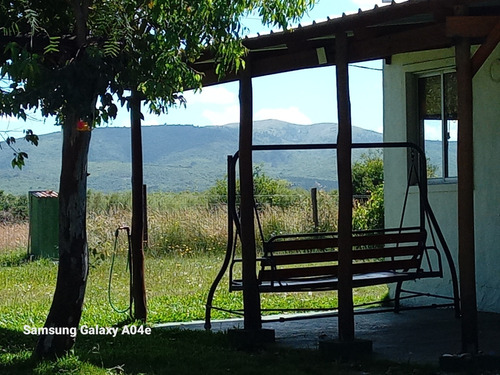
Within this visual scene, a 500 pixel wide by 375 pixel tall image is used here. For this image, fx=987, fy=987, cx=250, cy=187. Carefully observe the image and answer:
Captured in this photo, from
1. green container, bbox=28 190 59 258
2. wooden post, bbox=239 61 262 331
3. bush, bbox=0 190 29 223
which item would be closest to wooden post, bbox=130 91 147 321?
wooden post, bbox=239 61 262 331

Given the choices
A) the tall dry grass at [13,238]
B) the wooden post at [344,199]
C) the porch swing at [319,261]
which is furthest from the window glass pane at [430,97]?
the tall dry grass at [13,238]

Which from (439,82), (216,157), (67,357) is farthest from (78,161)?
(216,157)

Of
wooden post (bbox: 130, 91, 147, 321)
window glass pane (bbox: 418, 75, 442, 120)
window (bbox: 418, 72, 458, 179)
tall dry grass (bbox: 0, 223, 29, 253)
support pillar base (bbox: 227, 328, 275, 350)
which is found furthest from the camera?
tall dry grass (bbox: 0, 223, 29, 253)

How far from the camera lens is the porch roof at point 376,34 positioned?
7180mm

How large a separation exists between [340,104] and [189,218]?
12.3 meters

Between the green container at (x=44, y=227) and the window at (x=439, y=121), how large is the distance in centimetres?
920

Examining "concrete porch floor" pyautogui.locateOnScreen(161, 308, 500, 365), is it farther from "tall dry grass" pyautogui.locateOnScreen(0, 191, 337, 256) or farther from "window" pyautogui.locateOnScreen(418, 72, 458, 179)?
"tall dry grass" pyautogui.locateOnScreen(0, 191, 337, 256)

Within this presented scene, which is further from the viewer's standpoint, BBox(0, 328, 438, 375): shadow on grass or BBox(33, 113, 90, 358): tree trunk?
BBox(33, 113, 90, 358): tree trunk

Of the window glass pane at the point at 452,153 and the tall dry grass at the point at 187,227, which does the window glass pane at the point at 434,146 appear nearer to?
the window glass pane at the point at 452,153

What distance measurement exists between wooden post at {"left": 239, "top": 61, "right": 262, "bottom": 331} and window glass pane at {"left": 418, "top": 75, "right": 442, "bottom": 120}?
9.80 ft

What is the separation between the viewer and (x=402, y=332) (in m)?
9.12

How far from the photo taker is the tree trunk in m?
7.71

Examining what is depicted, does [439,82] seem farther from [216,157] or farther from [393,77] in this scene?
[216,157]

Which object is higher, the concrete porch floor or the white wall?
the white wall
